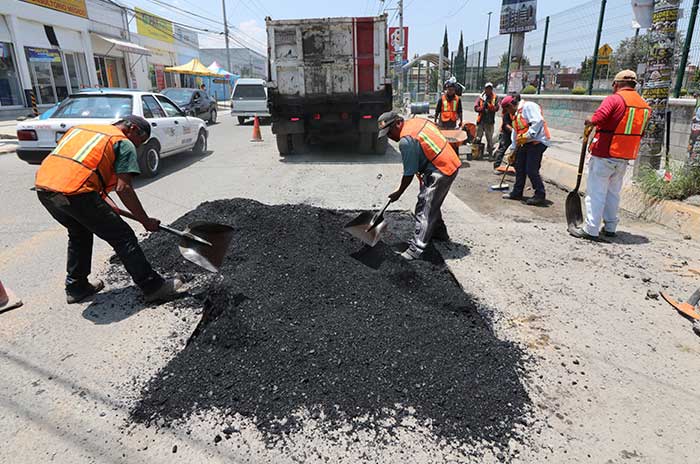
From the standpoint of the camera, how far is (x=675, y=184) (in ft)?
19.9

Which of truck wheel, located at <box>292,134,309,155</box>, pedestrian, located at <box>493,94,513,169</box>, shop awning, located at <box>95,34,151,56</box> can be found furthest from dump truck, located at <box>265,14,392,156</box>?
shop awning, located at <box>95,34,151,56</box>

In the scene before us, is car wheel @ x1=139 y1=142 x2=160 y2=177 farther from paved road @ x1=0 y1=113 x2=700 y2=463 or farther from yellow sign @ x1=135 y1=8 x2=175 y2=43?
yellow sign @ x1=135 y1=8 x2=175 y2=43

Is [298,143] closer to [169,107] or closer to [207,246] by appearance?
[169,107]

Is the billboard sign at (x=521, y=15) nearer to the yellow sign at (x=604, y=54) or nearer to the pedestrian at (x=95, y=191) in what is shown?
the yellow sign at (x=604, y=54)

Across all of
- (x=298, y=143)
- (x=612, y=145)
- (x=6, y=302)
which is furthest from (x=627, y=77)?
(x=298, y=143)

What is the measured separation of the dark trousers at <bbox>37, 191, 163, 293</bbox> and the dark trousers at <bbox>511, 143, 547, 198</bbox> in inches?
213

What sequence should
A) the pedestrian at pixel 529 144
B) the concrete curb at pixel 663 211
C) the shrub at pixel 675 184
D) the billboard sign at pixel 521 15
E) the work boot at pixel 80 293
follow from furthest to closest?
the billboard sign at pixel 521 15 → the pedestrian at pixel 529 144 → the shrub at pixel 675 184 → the concrete curb at pixel 663 211 → the work boot at pixel 80 293

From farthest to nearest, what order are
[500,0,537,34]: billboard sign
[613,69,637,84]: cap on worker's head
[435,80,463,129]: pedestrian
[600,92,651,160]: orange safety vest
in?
[500,0,537,34]: billboard sign < [435,80,463,129]: pedestrian < [613,69,637,84]: cap on worker's head < [600,92,651,160]: orange safety vest

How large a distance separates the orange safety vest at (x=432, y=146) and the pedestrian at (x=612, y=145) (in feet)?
5.98

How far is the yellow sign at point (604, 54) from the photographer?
11.9 m

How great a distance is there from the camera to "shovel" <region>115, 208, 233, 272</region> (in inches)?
150

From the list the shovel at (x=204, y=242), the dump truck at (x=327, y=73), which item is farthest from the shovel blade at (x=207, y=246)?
the dump truck at (x=327, y=73)

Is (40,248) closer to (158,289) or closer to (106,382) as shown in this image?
(158,289)

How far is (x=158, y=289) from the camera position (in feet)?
12.2
